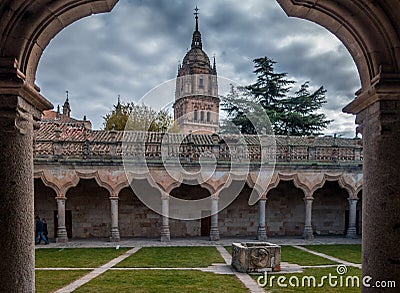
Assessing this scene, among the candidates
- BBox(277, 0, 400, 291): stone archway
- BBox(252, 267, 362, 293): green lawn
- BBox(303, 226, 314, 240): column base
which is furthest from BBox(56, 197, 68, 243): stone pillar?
BBox(277, 0, 400, 291): stone archway

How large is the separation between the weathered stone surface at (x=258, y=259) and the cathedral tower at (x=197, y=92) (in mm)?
37078

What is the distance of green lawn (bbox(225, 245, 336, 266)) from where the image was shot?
1299 cm

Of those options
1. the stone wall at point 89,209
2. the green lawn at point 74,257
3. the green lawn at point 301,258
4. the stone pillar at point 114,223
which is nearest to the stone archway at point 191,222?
the stone pillar at point 114,223

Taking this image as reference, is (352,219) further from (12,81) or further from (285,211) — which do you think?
(12,81)

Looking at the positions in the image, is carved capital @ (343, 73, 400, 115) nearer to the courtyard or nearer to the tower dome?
the courtyard

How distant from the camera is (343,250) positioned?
16344 millimetres

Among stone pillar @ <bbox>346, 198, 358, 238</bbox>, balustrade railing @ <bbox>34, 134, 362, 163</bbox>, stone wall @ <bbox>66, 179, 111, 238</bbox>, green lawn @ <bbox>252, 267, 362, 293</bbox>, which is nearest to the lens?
green lawn @ <bbox>252, 267, 362, 293</bbox>

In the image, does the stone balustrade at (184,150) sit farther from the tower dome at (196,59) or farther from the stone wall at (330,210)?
the tower dome at (196,59)

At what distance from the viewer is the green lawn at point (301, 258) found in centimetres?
1299

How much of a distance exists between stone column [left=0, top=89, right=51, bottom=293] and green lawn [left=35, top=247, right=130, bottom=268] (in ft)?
30.6

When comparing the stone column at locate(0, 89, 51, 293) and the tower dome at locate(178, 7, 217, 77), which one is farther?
the tower dome at locate(178, 7, 217, 77)

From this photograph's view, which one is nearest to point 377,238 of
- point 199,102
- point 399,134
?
point 399,134

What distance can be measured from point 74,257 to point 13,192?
1179cm

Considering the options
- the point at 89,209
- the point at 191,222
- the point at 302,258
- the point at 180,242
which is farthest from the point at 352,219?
the point at 89,209
